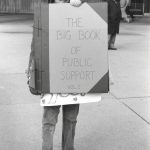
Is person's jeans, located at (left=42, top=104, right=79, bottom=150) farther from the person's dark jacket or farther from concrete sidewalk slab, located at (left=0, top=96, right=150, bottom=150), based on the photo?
the person's dark jacket

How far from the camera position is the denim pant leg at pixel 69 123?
337 cm

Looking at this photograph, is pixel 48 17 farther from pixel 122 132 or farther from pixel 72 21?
pixel 122 132

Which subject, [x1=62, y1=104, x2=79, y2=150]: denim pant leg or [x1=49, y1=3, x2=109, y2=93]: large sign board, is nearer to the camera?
[x1=49, y1=3, x2=109, y2=93]: large sign board

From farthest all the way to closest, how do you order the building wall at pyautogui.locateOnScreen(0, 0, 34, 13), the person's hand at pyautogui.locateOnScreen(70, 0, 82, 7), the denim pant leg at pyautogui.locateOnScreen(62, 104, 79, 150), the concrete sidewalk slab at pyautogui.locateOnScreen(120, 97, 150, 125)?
1. the building wall at pyautogui.locateOnScreen(0, 0, 34, 13)
2. the concrete sidewalk slab at pyautogui.locateOnScreen(120, 97, 150, 125)
3. the denim pant leg at pyautogui.locateOnScreen(62, 104, 79, 150)
4. the person's hand at pyautogui.locateOnScreen(70, 0, 82, 7)

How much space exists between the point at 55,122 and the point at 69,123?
8.3 inches

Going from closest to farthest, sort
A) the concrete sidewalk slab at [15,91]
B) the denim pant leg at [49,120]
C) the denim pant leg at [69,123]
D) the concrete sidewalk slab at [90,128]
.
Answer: the denim pant leg at [49,120], the denim pant leg at [69,123], the concrete sidewalk slab at [90,128], the concrete sidewalk slab at [15,91]

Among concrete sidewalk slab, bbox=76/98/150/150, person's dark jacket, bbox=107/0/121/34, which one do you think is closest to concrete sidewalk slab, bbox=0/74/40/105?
concrete sidewalk slab, bbox=76/98/150/150

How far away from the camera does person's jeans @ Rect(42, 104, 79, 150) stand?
3.23m

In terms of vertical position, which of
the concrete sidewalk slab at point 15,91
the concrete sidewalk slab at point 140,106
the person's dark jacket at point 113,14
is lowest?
the concrete sidewalk slab at point 15,91

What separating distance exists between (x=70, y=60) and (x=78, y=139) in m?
1.38

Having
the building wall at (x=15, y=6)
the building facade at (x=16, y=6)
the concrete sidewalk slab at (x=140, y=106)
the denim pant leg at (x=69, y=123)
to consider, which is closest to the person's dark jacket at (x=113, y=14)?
the concrete sidewalk slab at (x=140, y=106)

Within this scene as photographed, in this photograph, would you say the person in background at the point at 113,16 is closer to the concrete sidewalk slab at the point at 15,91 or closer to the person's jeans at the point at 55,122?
the concrete sidewalk slab at the point at 15,91

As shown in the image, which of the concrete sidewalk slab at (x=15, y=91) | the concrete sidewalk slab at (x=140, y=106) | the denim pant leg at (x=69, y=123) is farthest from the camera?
the concrete sidewalk slab at (x=15, y=91)

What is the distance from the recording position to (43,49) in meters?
3.08
